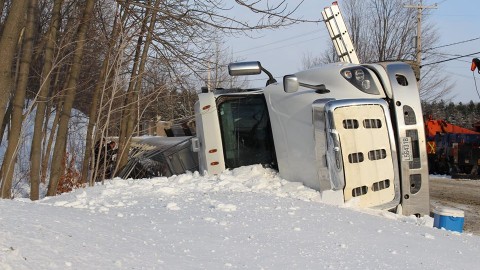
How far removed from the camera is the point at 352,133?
7406mm

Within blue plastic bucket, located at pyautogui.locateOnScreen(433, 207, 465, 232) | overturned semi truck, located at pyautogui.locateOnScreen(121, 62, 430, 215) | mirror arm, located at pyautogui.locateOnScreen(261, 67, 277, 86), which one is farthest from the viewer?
mirror arm, located at pyautogui.locateOnScreen(261, 67, 277, 86)

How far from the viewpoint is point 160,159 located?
455 inches

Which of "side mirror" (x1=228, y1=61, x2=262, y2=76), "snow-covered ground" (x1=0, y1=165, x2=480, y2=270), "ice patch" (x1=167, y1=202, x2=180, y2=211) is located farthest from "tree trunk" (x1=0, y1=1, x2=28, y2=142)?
"side mirror" (x1=228, y1=61, x2=262, y2=76)

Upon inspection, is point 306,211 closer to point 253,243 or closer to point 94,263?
point 253,243

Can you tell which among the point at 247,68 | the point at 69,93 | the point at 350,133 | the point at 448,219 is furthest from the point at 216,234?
the point at 69,93

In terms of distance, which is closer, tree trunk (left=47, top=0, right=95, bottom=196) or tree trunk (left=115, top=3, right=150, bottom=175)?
tree trunk (left=47, top=0, right=95, bottom=196)

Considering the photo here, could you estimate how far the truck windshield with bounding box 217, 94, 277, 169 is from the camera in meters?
9.17

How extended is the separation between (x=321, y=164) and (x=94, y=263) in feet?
13.5

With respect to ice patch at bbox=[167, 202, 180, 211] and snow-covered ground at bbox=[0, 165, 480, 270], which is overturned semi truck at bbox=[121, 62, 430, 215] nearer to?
snow-covered ground at bbox=[0, 165, 480, 270]

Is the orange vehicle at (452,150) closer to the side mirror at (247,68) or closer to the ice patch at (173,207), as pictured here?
the side mirror at (247,68)

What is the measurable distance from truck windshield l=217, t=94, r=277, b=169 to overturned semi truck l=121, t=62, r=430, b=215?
0.06 metres

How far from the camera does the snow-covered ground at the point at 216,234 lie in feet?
13.7

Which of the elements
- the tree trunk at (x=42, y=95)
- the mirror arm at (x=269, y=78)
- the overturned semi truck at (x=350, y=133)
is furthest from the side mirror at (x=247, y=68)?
the tree trunk at (x=42, y=95)

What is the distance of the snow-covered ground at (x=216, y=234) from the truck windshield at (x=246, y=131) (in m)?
1.49
